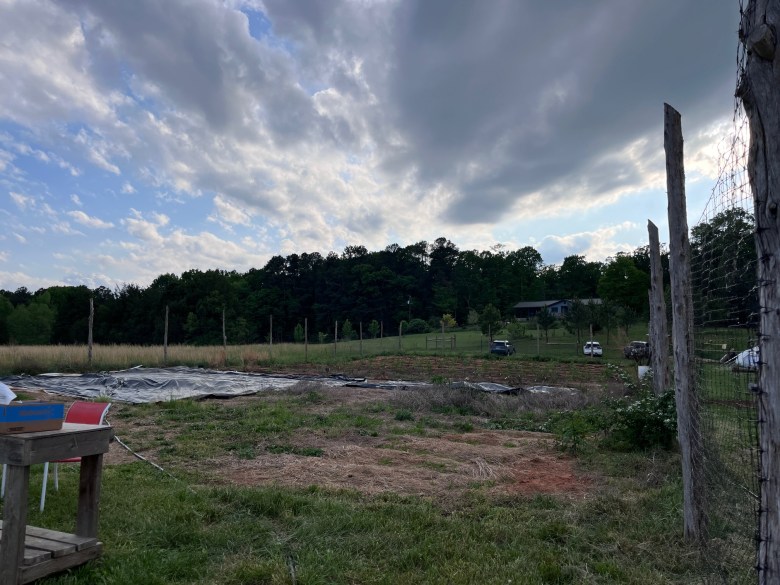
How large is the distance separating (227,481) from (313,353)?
22120 millimetres

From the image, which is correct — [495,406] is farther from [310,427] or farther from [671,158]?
[671,158]

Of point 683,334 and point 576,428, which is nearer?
point 683,334

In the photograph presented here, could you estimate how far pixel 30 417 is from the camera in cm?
321

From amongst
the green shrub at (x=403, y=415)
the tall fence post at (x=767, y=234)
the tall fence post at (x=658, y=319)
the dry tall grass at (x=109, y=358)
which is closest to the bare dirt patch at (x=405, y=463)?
the green shrub at (x=403, y=415)

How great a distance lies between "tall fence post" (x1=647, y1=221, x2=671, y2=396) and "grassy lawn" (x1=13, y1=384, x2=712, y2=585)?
4.64 ft

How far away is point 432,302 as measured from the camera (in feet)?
250

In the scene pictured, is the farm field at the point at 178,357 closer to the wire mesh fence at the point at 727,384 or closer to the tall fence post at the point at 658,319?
the tall fence post at the point at 658,319

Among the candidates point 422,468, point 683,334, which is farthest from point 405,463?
point 683,334

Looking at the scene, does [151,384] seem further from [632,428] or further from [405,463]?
[632,428]

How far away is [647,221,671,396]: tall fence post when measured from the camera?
6.79 m

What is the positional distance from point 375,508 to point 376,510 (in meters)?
0.05

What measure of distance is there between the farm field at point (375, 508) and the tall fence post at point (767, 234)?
1.64m

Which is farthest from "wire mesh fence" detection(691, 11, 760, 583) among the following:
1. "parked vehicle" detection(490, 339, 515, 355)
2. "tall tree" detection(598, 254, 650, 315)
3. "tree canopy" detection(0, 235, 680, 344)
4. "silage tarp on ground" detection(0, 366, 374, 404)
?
"tree canopy" detection(0, 235, 680, 344)

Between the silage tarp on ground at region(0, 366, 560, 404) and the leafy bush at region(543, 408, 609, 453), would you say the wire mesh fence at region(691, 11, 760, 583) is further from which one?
the silage tarp on ground at region(0, 366, 560, 404)
